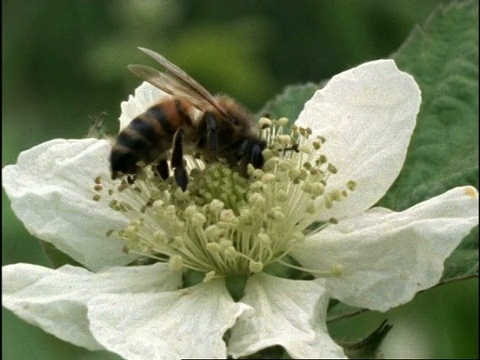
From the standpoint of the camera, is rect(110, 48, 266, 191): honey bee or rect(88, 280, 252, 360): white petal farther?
rect(110, 48, 266, 191): honey bee

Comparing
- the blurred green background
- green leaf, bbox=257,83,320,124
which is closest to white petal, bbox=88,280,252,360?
green leaf, bbox=257,83,320,124

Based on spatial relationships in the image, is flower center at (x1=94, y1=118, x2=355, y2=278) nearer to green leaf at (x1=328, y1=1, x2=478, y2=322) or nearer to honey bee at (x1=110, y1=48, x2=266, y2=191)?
honey bee at (x1=110, y1=48, x2=266, y2=191)

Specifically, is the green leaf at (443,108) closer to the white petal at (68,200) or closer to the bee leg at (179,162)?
the bee leg at (179,162)

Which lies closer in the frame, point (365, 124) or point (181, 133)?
point (181, 133)

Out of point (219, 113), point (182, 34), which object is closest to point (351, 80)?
point (219, 113)

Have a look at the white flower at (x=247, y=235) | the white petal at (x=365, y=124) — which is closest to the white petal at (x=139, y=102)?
the white flower at (x=247, y=235)

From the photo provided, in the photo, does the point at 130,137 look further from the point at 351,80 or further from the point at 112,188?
the point at 351,80

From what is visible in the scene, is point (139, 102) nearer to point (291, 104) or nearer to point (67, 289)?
point (291, 104)

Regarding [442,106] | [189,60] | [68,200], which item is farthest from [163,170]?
[189,60]
